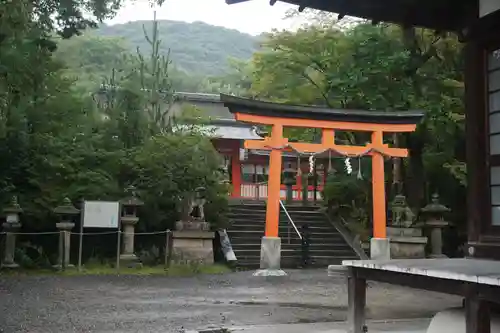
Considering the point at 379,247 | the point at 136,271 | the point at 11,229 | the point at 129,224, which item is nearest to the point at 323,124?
the point at 379,247

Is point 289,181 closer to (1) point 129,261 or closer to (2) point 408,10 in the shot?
(1) point 129,261

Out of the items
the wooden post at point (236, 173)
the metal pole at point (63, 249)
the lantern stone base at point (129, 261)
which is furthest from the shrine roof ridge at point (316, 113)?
the wooden post at point (236, 173)

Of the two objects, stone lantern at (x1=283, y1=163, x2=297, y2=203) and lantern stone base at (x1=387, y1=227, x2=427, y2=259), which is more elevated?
stone lantern at (x1=283, y1=163, x2=297, y2=203)

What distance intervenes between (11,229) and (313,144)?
350 inches

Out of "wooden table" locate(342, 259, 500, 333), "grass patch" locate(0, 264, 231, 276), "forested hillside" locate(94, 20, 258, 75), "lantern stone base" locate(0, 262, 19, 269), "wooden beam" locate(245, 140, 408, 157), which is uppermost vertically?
"forested hillside" locate(94, 20, 258, 75)

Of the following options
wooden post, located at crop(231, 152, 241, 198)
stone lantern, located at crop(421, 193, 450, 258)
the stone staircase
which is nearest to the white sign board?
the stone staircase

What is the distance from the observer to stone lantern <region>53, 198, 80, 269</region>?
1507 centimetres

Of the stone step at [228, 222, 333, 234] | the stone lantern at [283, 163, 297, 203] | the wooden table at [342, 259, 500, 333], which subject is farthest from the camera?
the stone lantern at [283, 163, 297, 203]

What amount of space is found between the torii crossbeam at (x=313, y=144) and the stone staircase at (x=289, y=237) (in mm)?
1843

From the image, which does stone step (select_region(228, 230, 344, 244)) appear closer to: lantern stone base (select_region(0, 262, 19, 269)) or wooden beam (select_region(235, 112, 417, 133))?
wooden beam (select_region(235, 112, 417, 133))

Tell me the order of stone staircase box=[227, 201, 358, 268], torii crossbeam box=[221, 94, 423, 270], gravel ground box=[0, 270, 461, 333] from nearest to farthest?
gravel ground box=[0, 270, 461, 333] < torii crossbeam box=[221, 94, 423, 270] < stone staircase box=[227, 201, 358, 268]

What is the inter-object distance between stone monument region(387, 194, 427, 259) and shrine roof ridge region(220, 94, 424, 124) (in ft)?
10.0

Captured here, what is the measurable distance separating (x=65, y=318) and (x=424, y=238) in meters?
12.2

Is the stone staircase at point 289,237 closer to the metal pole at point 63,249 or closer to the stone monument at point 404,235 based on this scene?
the stone monument at point 404,235
